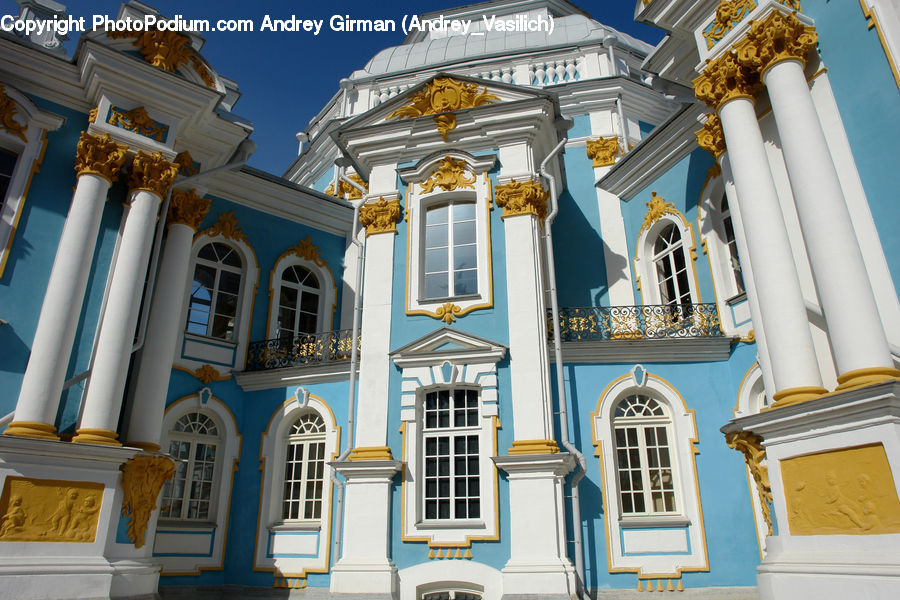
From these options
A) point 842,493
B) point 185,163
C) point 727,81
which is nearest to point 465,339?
point 727,81

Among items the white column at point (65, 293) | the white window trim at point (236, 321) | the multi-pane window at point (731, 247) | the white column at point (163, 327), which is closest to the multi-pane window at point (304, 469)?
the white window trim at point (236, 321)

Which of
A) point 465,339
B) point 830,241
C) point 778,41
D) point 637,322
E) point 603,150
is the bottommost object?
point 830,241

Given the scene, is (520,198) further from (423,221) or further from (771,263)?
(771,263)

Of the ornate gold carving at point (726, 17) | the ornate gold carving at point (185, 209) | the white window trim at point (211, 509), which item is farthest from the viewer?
the ornate gold carving at point (185, 209)

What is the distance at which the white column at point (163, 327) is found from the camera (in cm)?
977

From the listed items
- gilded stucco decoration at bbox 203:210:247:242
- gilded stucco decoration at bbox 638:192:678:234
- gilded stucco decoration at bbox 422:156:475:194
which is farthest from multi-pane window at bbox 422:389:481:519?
gilded stucco decoration at bbox 203:210:247:242

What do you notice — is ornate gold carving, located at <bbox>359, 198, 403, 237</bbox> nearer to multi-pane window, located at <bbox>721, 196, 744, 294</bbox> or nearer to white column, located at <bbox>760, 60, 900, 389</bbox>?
multi-pane window, located at <bbox>721, 196, 744, 294</bbox>

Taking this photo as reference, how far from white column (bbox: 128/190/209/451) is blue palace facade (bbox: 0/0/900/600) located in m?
0.06

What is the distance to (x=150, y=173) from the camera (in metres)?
10.3

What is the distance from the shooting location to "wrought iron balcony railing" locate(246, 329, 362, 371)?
12406mm

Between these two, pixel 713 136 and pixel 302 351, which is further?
pixel 302 351

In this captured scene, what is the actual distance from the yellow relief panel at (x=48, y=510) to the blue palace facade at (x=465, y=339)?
0.11 ft

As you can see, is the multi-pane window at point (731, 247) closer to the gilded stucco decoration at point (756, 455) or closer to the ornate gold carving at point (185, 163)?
the gilded stucco decoration at point (756, 455)

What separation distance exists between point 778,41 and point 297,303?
9.90m
